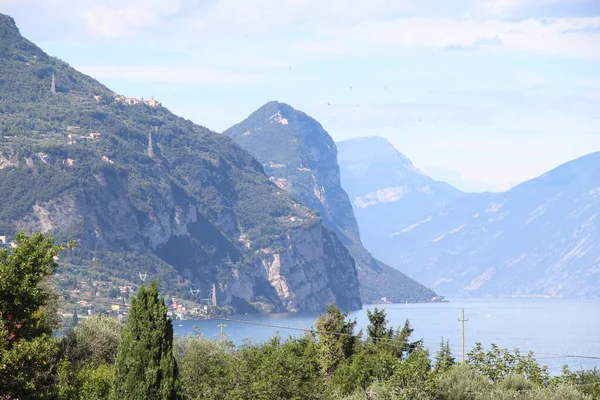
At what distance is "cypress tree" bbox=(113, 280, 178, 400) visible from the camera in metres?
39.5

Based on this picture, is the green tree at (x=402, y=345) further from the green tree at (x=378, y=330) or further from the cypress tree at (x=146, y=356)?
the cypress tree at (x=146, y=356)

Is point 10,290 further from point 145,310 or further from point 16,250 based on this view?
point 145,310

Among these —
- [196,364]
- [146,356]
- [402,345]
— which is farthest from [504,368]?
[146,356]

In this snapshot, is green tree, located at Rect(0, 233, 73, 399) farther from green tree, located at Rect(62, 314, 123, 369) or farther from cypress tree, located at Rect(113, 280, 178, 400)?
green tree, located at Rect(62, 314, 123, 369)

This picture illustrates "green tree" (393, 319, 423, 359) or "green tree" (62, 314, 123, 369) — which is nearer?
"green tree" (62, 314, 123, 369)

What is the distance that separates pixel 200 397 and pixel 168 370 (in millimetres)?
11450

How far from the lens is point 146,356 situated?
40.0 m

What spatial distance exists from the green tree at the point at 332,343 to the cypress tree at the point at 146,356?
22.6 meters

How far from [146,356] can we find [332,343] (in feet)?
81.3

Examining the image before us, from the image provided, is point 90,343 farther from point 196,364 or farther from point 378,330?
point 378,330

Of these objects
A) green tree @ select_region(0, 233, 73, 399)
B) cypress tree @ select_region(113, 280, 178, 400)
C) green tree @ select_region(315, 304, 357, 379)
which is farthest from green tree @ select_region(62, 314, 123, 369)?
green tree @ select_region(0, 233, 73, 399)

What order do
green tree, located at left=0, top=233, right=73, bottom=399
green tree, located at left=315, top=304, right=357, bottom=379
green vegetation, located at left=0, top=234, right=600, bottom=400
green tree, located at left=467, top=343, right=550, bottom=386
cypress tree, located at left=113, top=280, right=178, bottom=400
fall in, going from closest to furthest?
green tree, located at left=0, top=233, right=73, bottom=399, green vegetation, located at left=0, top=234, right=600, bottom=400, cypress tree, located at left=113, top=280, right=178, bottom=400, green tree, located at left=467, top=343, right=550, bottom=386, green tree, located at left=315, top=304, right=357, bottom=379

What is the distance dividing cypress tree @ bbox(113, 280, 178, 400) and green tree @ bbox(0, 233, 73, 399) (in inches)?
178

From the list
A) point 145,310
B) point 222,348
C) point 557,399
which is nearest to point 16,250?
point 145,310
